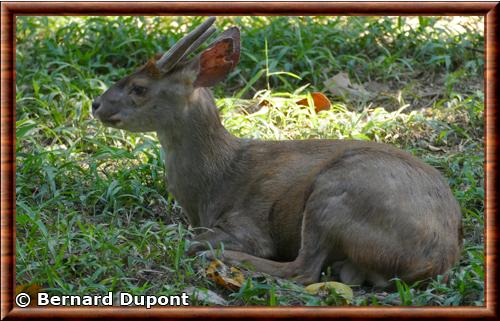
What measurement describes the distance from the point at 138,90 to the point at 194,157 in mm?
590

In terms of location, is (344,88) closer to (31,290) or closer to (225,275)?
(225,275)

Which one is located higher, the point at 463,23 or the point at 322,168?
the point at 463,23

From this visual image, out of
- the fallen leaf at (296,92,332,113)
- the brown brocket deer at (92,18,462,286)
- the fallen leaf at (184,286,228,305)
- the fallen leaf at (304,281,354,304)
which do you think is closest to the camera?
the fallen leaf at (184,286,228,305)

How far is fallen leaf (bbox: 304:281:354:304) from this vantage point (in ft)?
22.4

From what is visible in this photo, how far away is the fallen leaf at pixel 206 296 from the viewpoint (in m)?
6.62

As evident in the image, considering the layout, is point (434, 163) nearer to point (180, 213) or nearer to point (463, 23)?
point (180, 213)

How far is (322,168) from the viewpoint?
7.51 meters

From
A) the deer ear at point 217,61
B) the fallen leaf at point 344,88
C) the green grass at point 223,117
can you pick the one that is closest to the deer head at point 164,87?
the deer ear at point 217,61

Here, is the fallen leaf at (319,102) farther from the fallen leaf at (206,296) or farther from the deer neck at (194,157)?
the fallen leaf at (206,296)

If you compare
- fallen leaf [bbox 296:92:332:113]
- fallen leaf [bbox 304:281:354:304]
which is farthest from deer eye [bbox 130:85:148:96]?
fallen leaf [bbox 296:92:332:113]

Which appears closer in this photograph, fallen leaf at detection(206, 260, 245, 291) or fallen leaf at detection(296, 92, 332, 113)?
fallen leaf at detection(206, 260, 245, 291)

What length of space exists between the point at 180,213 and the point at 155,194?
23cm

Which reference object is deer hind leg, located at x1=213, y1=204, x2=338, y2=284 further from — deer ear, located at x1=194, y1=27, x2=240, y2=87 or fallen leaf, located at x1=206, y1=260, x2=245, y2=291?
deer ear, located at x1=194, y1=27, x2=240, y2=87

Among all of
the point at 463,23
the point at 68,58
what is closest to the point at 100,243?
the point at 68,58
